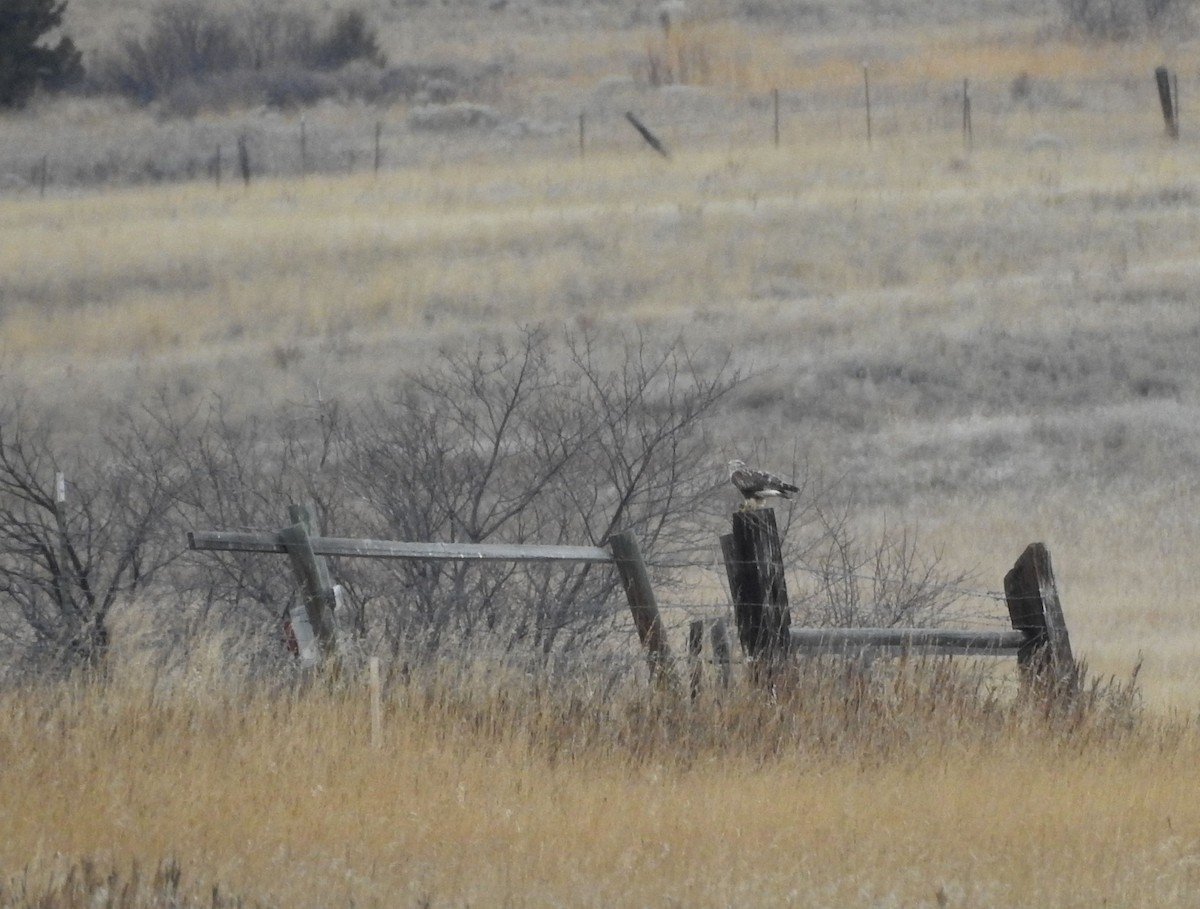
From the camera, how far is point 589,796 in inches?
251

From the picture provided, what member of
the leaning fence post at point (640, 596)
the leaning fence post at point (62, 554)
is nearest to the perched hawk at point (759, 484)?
the leaning fence post at point (640, 596)

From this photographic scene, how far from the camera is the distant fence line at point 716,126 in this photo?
1490 inches

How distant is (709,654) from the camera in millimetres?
8773

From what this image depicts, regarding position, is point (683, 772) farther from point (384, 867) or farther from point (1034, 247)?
point (1034, 247)

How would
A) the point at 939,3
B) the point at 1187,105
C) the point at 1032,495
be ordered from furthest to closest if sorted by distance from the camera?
1. the point at 939,3
2. the point at 1187,105
3. the point at 1032,495

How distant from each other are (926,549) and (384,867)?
12503mm

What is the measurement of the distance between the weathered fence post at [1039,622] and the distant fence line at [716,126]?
94.5 feet

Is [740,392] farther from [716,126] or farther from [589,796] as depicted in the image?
[716,126]

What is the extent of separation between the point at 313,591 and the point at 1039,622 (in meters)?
2.97

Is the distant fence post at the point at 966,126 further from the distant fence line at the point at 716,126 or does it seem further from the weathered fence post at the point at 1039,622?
the weathered fence post at the point at 1039,622

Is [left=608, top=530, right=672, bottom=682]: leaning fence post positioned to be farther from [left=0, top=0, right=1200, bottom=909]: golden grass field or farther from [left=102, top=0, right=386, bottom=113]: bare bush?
[left=102, top=0, right=386, bottom=113]: bare bush

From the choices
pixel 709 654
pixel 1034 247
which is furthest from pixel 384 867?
pixel 1034 247

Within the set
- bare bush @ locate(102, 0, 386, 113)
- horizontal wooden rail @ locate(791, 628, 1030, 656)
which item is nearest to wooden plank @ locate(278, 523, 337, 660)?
horizontal wooden rail @ locate(791, 628, 1030, 656)

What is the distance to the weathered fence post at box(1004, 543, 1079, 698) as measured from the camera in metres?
7.84
